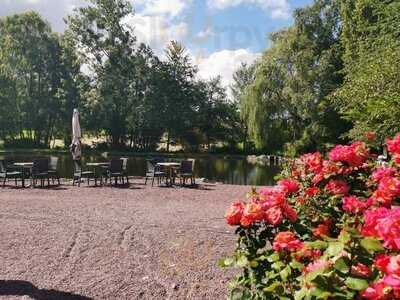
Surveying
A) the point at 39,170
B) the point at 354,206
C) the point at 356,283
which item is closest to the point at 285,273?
the point at 356,283

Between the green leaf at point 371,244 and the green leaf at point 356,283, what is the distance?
10cm

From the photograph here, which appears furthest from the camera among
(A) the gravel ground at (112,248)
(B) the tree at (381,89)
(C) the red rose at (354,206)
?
(B) the tree at (381,89)

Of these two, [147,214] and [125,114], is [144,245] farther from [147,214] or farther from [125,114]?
[125,114]

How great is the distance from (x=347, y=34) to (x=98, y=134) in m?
24.0

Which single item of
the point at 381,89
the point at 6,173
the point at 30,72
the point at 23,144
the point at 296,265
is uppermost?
the point at 30,72

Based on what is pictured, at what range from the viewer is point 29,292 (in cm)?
463

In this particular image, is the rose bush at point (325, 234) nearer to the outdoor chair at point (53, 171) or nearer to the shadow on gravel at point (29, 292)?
the shadow on gravel at point (29, 292)

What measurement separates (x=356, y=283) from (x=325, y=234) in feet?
3.11

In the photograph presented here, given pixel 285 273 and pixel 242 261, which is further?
pixel 242 261

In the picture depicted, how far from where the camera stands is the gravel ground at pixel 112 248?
15.7ft

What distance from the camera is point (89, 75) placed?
139ft

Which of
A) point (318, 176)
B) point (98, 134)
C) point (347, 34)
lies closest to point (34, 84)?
point (98, 134)

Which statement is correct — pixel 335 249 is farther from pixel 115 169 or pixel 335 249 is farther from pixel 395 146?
pixel 115 169

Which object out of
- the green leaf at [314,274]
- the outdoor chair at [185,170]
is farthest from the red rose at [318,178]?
the outdoor chair at [185,170]
